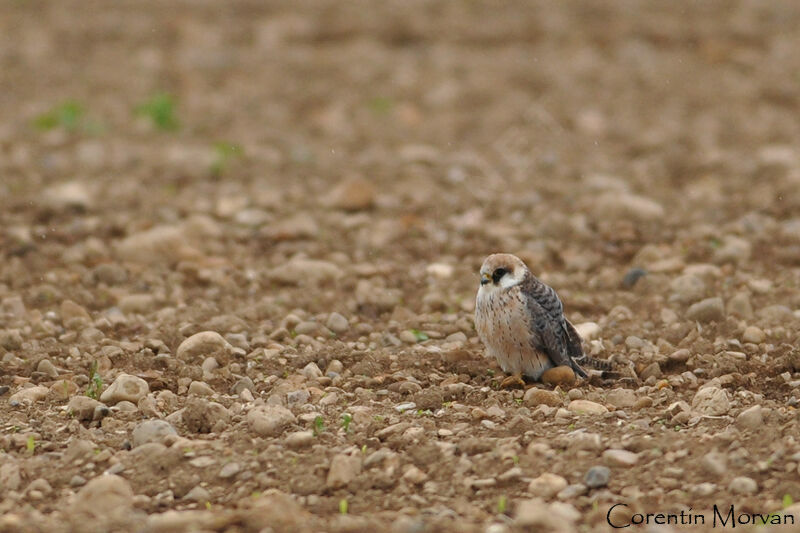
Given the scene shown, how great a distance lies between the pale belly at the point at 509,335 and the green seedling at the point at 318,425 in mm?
1180

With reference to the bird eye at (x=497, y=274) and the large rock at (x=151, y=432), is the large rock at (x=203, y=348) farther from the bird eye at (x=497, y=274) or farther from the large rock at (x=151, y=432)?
the bird eye at (x=497, y=274)

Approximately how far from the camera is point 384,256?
8.27 m

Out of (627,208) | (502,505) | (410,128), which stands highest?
(410,128)

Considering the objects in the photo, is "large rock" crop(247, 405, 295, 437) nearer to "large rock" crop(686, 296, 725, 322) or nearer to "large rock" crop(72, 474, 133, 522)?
"large rock" crop(72, 474, 133, 522)

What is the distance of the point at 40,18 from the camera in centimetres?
1490

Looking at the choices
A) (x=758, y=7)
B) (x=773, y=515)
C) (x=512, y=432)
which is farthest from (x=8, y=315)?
(x=758, y=7)

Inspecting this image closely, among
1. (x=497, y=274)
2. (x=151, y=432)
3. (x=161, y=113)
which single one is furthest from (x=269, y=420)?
(x=161, y=113)

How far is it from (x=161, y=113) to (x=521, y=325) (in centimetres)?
Answer: 683

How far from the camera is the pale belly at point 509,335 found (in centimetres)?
581

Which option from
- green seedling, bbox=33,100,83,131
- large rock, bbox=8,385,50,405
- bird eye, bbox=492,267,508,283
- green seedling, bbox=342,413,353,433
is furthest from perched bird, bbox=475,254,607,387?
green seedling, bbox=33,100,83,131

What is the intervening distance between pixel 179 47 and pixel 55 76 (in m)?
1.67

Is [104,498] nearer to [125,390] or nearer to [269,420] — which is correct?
[269,420]

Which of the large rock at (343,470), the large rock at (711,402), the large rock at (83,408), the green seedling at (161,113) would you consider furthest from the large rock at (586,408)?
the green seedling at (161,113)

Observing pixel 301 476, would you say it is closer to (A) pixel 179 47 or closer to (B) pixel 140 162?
(B) pixel 140 162
